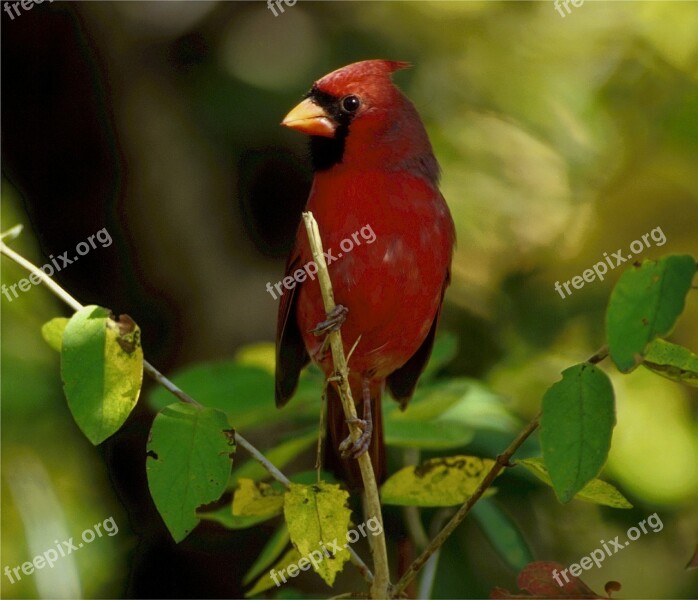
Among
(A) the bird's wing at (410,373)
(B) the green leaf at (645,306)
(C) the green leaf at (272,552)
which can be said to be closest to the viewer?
(B) the green leaf at (645,306)

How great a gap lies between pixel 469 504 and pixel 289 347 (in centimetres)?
92

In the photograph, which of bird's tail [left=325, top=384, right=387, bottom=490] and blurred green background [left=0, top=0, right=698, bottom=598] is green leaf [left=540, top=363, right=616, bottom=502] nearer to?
bird's tail [left=325, top=384, right=387, bottom=490]

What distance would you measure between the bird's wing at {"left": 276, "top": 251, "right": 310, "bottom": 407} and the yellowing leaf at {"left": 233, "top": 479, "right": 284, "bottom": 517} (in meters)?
0.49

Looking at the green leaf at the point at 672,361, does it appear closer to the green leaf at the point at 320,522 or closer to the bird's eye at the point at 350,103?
the green leaf at the point at 320,522

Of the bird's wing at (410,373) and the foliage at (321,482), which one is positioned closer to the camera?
the foliage at (321,482)

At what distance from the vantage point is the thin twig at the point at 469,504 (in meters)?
1.11

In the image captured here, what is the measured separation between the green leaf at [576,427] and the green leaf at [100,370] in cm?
47

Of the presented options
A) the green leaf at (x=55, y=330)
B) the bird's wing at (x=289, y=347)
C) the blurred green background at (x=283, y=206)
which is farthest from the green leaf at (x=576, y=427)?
the blurred green background at (x=283, y=206)

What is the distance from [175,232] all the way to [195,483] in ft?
7.56

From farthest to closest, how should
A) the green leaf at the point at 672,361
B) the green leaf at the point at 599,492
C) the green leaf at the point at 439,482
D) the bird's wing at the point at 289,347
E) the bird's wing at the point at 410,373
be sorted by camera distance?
the bird's wing at the point at 410,373
the bird's wing at the point at 289,347
the green leaf at the point at 439,482
the green leaf at the point at 599,492
the green leaf at the point at 672,361

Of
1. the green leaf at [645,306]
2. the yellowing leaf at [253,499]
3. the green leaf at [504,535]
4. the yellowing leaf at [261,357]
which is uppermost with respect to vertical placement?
the green leaf at [645,306]

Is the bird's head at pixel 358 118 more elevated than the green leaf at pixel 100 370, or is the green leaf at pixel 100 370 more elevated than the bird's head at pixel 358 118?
the green leaf at pixel 100 370

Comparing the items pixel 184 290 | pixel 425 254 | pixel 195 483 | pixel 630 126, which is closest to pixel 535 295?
pixel 630 126

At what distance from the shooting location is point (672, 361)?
1080 millimetres
